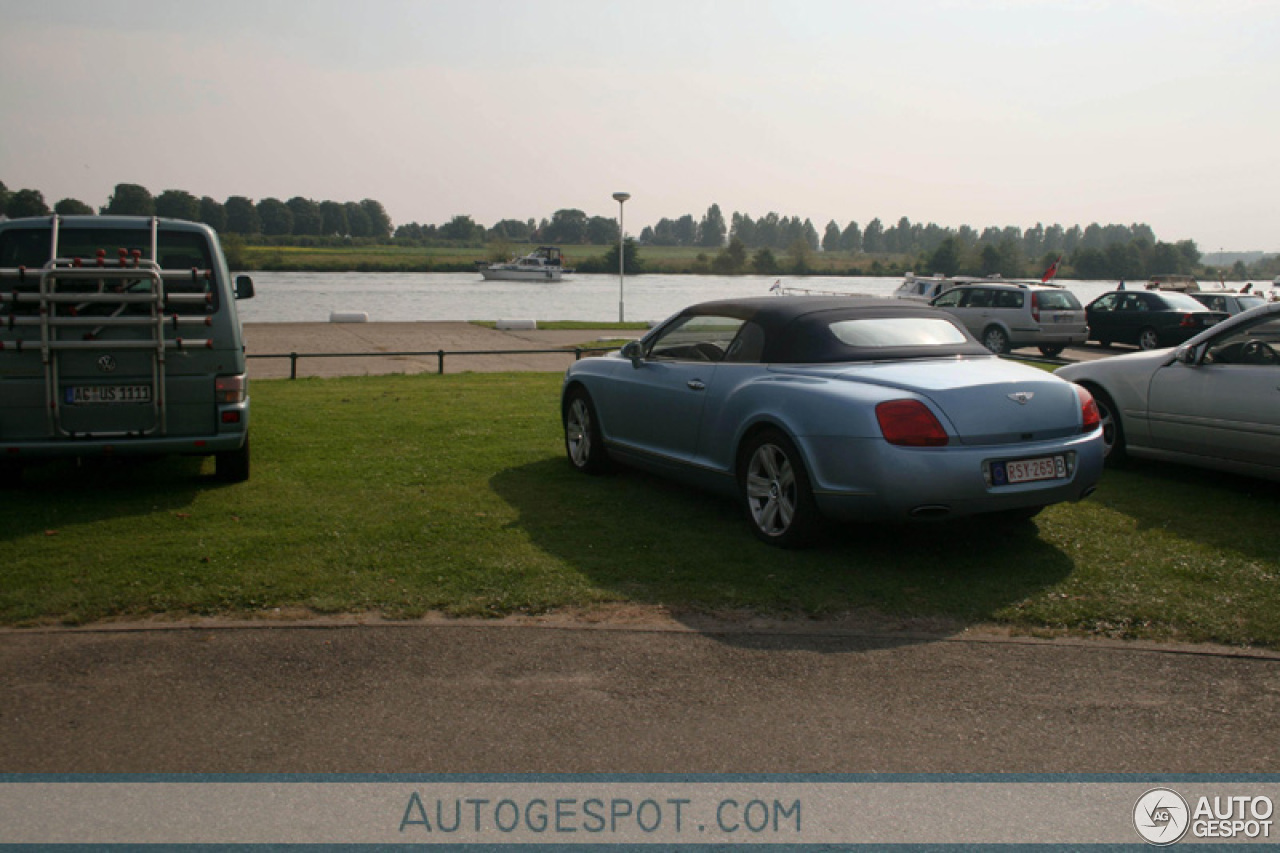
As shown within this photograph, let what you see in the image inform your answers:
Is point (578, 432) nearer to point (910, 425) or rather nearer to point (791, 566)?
point (791, 566)

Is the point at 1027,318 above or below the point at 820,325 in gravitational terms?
below

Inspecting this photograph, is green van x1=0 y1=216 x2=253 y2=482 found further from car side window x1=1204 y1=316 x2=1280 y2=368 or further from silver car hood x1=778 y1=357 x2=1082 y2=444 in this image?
car side window x1=1204 y1=316 x2=1280 y2=368

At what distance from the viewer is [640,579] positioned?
575cm

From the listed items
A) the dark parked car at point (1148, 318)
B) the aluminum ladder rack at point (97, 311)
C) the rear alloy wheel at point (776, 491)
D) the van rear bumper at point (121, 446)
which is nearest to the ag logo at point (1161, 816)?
the rear alloy wheel at point (776, 491)

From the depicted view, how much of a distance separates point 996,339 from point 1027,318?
0.91m

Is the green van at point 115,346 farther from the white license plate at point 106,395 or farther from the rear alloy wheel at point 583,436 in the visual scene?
the rear alloy wheel at point 583,436

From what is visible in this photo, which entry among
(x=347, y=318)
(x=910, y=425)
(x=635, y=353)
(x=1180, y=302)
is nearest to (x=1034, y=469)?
(x=910, y=425)

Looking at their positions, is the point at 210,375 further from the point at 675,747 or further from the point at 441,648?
the point at 675,747

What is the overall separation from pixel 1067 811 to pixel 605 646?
2098 mm

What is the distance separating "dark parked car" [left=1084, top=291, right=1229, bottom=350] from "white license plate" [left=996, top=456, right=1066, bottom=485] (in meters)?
21.7

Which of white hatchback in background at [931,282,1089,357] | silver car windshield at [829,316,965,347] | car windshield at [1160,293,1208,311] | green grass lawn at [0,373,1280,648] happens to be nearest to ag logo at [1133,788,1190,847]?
green grass lawn at [0,373,1280,648]

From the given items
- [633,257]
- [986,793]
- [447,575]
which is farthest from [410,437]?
[633,257]

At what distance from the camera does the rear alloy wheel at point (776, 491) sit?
6156mm

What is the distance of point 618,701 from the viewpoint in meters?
4.09
